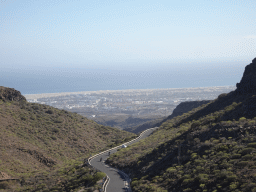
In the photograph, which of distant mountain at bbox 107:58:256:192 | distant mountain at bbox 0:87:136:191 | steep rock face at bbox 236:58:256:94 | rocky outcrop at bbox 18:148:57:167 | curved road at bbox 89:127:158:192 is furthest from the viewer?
steep rock face at bbox 236:58:256:94

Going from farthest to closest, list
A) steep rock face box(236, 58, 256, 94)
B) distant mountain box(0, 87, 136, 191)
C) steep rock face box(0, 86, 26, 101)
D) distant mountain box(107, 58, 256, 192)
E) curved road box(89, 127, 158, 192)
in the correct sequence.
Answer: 1. steep rock face box(0, 86, 26, 101)
2. steep rock face box(236, 58, 256, 94)
3. distant mountain box(0, 87, 136, 191)
4. curved road box(89, 127, 158, 192)
5. distant mountain box(107, 58, 256, 192)

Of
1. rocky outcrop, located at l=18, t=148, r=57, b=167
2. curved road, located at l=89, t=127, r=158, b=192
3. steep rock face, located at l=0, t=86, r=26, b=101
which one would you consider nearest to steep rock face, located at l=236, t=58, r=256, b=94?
curved road, located at l=89, t=127, r=158, b=192

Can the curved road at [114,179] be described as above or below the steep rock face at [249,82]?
below

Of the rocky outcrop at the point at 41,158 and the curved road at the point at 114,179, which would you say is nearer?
the curved road at the point at 114,179

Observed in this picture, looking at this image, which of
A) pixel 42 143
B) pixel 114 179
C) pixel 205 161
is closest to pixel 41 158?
pixel 42 143

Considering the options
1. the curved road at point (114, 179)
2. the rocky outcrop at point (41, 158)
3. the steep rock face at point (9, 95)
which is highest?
the steep rock face at point (9, 95)

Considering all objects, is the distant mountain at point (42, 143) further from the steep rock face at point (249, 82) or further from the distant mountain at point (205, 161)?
the steep rock face at point (249, 82)

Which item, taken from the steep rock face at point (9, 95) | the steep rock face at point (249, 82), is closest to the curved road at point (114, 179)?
the steep rock face at point (249, 82)

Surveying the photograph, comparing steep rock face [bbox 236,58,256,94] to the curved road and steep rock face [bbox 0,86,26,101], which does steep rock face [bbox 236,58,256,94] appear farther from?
steep rock face [bbox 0,86,26,101]

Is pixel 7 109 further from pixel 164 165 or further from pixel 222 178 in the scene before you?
pixel 222 178

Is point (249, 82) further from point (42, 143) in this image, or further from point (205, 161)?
point (42, 143)
